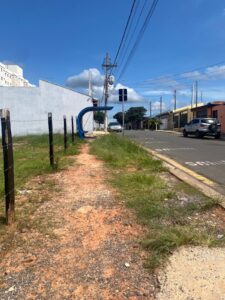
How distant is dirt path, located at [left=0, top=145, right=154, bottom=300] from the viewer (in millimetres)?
3297

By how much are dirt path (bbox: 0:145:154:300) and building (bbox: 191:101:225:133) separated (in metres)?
35.5

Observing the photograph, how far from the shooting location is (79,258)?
3.94 meters

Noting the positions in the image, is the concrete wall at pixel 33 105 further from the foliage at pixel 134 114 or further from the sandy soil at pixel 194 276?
the foliage at pixel 134 114

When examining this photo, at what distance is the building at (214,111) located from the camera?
39.2m

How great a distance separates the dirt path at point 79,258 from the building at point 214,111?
35538 millimetres

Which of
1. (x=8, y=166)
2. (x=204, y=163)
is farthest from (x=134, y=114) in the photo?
(x=8, y=166)

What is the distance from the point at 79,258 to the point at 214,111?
40688 mm

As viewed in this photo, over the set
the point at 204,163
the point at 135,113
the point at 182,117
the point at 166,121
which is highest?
the point at 135,113

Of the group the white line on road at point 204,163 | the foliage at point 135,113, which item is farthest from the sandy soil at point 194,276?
the foliage at point 135,113

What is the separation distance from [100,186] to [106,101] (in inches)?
1514

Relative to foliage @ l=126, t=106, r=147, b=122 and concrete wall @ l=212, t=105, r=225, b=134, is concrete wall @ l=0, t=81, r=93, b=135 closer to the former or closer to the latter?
concrete wall @ l=212, t=105, r=225, b=134

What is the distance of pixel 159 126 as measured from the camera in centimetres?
7200

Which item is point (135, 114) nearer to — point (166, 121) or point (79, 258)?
point (166, 121)

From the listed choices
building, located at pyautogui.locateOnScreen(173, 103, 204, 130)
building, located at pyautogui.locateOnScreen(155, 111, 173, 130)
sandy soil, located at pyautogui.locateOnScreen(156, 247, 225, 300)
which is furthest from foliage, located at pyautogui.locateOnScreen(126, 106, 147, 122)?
sandy soil, located at pyautogui.locateOnScreen(156, 247, 225, 300)
